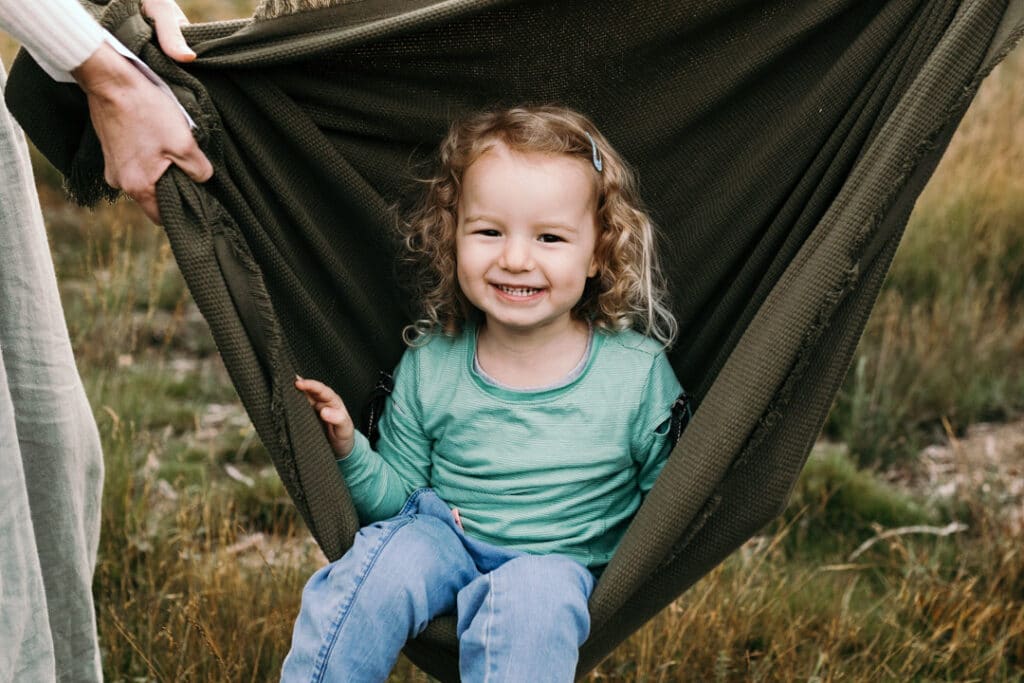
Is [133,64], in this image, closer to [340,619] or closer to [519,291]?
[519,291]

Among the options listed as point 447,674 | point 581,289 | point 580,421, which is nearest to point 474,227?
point 581,289

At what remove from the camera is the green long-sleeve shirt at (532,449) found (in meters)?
2.19

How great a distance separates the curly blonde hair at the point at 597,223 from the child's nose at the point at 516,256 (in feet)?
0.55

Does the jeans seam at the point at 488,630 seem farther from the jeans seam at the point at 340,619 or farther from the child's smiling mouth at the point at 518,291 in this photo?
the child's smiling mouth at the point at 518,291

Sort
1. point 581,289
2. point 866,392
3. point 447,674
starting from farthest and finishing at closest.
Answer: point 866,392
point 581,289
point 447,674

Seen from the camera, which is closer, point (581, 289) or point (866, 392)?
point (581, 289)

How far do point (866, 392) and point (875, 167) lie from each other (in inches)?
92.2

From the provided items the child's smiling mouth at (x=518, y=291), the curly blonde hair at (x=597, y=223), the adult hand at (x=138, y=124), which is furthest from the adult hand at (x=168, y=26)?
the child's smiling mouth at (x=518, y=291)

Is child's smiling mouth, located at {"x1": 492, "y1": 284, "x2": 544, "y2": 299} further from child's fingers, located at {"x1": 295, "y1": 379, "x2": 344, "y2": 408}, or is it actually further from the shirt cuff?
the shirt cuff

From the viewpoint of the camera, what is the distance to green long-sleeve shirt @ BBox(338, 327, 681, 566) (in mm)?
2186

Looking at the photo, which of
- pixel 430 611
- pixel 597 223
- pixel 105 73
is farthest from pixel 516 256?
pixel 105 73

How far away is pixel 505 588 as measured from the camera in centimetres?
197

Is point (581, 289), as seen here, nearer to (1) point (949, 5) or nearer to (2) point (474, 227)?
(2) point (474, 227)

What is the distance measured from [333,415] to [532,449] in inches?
13.8
